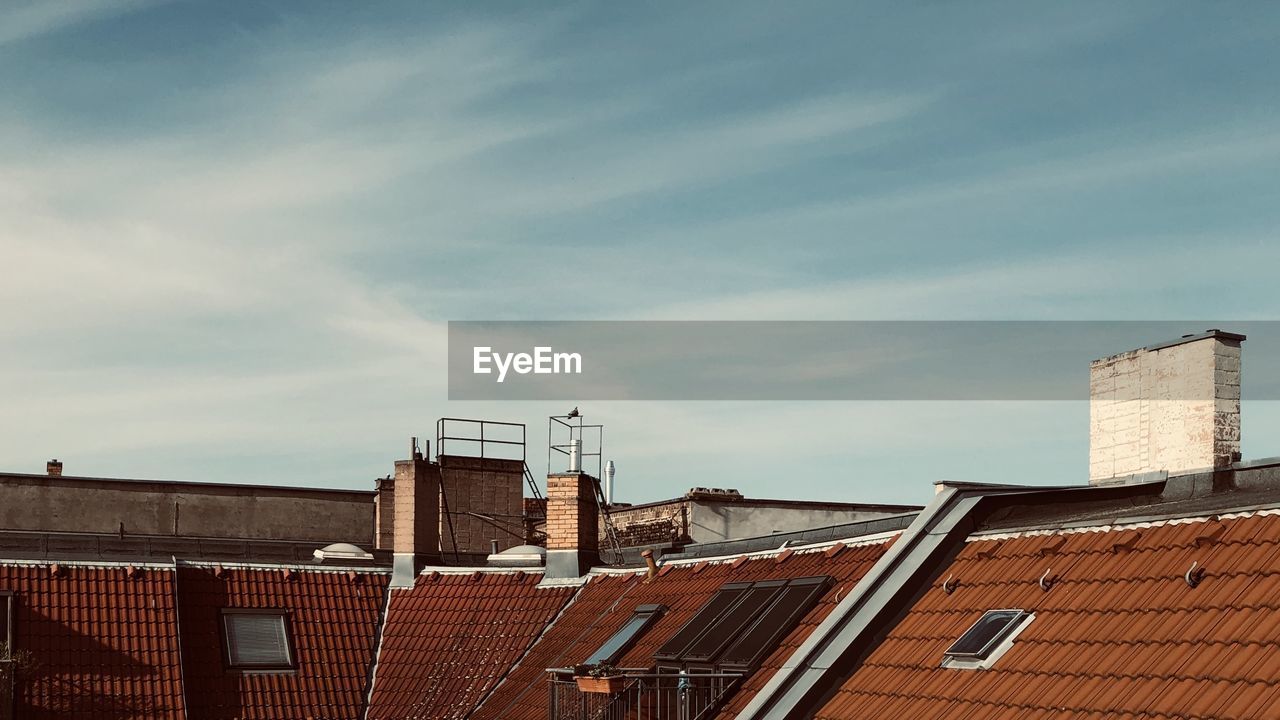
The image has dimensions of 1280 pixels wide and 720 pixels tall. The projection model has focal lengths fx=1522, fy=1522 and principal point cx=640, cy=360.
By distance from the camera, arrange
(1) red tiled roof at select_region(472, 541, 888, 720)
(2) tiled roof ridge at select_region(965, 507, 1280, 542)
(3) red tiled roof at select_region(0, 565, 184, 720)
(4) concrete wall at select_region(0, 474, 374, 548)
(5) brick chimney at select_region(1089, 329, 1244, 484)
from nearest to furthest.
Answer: (2) tiled roof ridge at select_region(965, 507, 1280, 542)
(5) brick chimney at select_region(1089, 329, 1244, 484)
(1) red tiled roof at select_region(472, 541, 888, 720)
(3) red tiled roof at select_region(0, 565, 184, 720)
(4) concrete wall at select_region(0, 474, 374, 548)

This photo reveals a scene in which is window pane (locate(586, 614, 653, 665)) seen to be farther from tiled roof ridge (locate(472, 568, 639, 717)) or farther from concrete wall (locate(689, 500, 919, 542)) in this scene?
concrete wall (locate(689, 500, 919, 542))

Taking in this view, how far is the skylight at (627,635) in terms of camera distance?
72.4 ft

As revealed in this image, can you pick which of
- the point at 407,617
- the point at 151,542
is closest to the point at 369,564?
the point at 407,617

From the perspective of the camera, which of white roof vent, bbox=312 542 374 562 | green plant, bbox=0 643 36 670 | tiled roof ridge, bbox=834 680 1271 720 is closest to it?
tiled roof ridge, bbox=834 680 1271 720

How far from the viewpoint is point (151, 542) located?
31.2 meters

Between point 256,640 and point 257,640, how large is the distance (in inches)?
0.8

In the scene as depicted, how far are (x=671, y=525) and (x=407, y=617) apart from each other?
12.0 meters

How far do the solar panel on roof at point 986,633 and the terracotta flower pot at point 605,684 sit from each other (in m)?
4.77

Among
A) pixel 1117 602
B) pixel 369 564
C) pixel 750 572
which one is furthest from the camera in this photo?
pixel 369 564

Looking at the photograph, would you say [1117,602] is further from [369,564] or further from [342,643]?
[369,564]

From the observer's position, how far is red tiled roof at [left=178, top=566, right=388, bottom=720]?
2594cm

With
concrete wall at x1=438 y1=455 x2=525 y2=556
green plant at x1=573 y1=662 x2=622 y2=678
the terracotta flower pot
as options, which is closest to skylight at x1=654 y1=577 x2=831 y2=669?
green plant at x1=573 y1=662 x2=622 y2=678

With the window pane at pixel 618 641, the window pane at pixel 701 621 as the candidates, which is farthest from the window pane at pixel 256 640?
the window pane at pixel 701 621

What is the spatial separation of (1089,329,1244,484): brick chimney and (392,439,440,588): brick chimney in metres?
15.7
